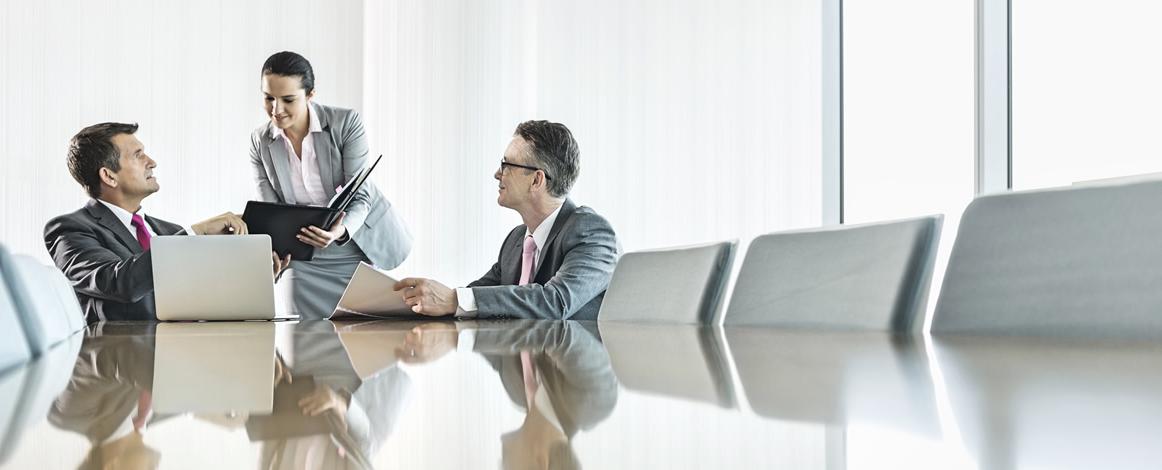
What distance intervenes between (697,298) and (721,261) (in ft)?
0.28

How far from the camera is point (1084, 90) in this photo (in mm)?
3191

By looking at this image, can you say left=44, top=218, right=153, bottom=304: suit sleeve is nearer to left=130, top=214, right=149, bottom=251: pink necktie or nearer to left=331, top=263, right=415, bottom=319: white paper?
left=130, top=214, right=149, bottom=251: pink necktie

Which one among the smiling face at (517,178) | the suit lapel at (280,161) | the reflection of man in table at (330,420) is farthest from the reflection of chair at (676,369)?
the suit lapel at (280,161)

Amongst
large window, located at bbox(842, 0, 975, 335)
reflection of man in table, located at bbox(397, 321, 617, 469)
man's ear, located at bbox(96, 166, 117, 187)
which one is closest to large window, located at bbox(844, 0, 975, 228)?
large window, located at bbox(842, 0, 975, 335)

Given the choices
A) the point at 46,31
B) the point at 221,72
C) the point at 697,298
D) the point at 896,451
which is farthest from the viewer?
the point at 221,72

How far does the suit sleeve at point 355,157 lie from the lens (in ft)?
11.3

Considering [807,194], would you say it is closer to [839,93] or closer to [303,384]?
[839,93]

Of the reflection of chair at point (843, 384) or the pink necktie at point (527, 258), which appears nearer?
the reflection of chair at point (843, 384)

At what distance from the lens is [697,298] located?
6.31ft

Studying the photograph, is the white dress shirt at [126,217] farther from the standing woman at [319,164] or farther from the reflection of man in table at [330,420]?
the reflection of man in table at [330,420]

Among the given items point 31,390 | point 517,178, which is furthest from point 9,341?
point 517,178

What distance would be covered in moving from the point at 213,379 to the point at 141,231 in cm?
246

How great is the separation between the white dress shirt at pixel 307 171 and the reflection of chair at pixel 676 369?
9.09 ft

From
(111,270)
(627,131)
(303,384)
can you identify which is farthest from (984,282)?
(627,131)
